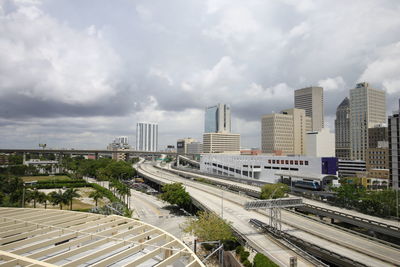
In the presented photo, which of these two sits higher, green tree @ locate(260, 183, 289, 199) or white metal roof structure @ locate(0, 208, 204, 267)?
white metal roof structure @ locate(0, 208, 204, 267)

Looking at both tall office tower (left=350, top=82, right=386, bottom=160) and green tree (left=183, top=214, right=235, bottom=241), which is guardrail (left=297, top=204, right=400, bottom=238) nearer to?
green tree (left=183, top=214, right=235, bottom=241)

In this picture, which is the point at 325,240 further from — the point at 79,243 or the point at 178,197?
the point at 178,197

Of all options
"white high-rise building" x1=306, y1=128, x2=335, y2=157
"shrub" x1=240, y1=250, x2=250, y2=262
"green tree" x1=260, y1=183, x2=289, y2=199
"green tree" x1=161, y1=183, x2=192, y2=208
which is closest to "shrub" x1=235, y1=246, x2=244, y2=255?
"shrub" x1=240, y1=250, x2=250, y2=262

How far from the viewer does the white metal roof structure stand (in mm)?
14937

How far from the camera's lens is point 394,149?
214 feet

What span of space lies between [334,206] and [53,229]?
58960 mm

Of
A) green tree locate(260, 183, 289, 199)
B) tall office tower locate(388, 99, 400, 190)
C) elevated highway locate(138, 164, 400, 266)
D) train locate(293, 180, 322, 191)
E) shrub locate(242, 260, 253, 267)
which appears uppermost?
tall office tower locate(388, 99, 400, 190)

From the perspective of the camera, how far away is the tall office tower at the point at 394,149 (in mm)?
63509

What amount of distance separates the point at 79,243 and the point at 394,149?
75.1 meters

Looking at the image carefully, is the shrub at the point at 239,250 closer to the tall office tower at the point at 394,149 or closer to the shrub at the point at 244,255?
the shrub at the point at 244,255

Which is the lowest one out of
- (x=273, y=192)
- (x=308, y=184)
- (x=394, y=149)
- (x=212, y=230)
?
(x=308, y=184)

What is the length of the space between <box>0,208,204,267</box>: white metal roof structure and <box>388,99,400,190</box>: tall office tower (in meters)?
66.4

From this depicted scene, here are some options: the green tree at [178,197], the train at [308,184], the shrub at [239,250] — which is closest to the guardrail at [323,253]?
the shrub at [239,250]

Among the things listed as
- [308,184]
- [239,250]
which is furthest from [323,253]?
[308,184]
